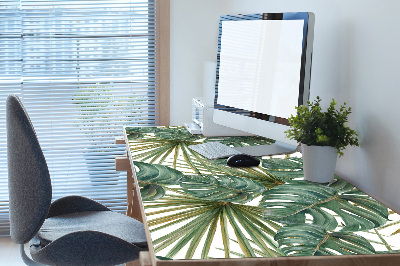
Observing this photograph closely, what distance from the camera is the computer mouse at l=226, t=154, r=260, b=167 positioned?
1923mm

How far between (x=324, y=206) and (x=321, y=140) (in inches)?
10.5

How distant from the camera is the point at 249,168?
75.3 inches

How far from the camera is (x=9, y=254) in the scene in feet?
10.4

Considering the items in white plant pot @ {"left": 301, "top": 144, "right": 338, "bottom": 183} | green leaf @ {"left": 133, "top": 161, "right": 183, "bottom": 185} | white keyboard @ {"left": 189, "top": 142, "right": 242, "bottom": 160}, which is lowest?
green leaf @ {"left": 133, "top": 161, "right": 183, "bottom": 185}

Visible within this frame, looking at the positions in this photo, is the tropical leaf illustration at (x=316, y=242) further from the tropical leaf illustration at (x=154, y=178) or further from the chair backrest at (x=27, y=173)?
the chair backrest at (x=27, y=173)

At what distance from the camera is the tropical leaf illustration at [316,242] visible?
1.16 metres

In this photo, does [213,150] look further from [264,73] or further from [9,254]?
[9,254]

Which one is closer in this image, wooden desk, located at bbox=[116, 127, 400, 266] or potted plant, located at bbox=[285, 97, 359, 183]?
wooden desk, located at bbox=[116, 127, 400, 266]

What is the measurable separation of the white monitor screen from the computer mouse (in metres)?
0.19

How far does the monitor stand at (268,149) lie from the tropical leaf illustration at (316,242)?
32.0 inches

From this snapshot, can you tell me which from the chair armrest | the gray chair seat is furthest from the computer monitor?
the chair armrest

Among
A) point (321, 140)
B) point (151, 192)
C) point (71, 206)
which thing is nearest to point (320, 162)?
point (321, 140)

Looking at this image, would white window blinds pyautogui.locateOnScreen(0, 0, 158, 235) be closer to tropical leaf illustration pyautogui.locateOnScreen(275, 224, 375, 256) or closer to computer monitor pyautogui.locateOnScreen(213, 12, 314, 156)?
computer monitor pyautogui.locateOnScreen(213, 12, 314, 156)

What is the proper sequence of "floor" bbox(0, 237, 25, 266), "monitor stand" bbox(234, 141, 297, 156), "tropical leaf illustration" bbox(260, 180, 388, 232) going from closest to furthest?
"tropical leaf illustration" bbox(260, 180, 388, 232) < "monitor stand" bbox(234, 141, 297, 156) < "floor" bbox(0, 237, 25, 266)
